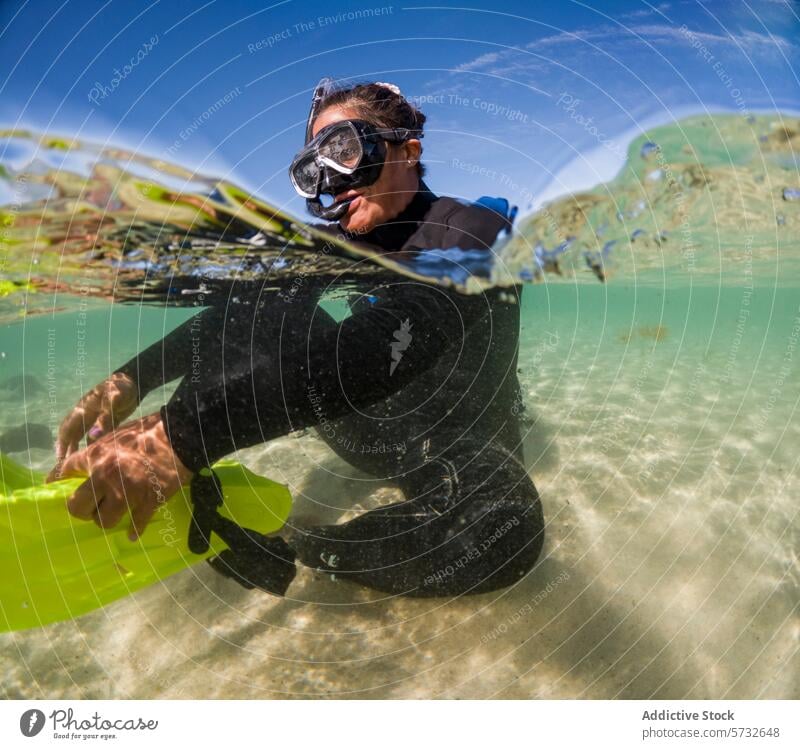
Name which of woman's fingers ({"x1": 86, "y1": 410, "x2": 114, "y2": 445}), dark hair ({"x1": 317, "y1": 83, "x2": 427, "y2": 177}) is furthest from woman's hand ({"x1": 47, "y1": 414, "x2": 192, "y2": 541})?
dark hair ({"x1": 317, "y1": 83, "x2": 427, "y2": 177})

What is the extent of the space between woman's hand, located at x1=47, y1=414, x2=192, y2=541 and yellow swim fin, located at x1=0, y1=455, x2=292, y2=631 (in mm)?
145

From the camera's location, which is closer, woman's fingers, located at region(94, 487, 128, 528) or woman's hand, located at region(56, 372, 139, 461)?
woman's fingers, located at region(94, 487, 128, 528)

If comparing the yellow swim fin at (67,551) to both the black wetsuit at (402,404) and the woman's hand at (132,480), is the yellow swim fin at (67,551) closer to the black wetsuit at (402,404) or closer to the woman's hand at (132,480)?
the woman's hand at (132,480)

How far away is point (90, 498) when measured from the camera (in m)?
1.47

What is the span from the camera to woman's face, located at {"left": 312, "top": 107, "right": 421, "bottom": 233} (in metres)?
2.01

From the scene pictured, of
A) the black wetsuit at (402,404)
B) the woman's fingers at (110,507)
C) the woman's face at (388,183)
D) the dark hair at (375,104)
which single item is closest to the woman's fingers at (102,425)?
the black wetsuit at (402,404)

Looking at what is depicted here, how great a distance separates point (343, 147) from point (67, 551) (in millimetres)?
1834

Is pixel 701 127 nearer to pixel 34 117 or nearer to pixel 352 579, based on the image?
pixel 352 579

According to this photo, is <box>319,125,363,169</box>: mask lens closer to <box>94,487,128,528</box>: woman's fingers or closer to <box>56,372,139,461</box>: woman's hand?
<box>56,372,139,461</box>: woman's hand

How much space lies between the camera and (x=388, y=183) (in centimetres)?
203

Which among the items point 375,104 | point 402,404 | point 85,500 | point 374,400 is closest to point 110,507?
point 85,500
